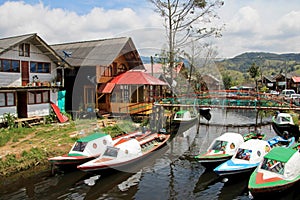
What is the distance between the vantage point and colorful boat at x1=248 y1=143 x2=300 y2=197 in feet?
36.6

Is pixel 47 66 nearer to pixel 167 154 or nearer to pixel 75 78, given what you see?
pixel 75 78

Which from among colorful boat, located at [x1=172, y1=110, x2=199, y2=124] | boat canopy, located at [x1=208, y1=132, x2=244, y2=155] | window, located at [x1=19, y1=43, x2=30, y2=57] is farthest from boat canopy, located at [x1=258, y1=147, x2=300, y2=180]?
window, located at [x1=19, y1=43, x2=30, y2=57]

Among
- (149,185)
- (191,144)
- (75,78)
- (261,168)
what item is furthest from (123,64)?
(261,168)

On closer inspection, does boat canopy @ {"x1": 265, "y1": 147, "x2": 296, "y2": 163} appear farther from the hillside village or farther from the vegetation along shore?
the hillside village

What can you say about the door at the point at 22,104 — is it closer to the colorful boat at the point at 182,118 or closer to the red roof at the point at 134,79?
the red roof at the point at 134,79

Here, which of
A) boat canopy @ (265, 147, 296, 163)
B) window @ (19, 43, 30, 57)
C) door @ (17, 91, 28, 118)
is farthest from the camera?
door @ (17, 91, 28, 118)

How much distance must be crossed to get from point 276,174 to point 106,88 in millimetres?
17864

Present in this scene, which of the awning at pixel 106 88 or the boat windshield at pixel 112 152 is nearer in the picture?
the boat windshield at pixel 112 152

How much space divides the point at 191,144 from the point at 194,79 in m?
27.8

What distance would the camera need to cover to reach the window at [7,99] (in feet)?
67.2

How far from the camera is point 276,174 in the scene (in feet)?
38.2

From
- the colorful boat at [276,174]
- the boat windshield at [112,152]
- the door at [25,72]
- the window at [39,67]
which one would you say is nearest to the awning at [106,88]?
the window at [39,67]

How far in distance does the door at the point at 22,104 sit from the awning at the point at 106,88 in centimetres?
670

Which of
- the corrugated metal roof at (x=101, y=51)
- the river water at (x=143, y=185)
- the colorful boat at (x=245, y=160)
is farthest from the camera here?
the corrugated metal roof at (x=101, y=51)
